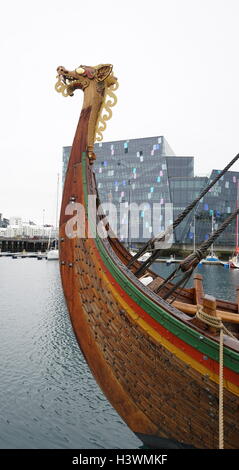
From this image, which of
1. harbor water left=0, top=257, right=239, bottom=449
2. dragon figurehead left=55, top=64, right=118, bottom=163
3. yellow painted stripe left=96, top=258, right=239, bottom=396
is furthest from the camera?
harbor water left=0, top=257, right=239, bottom=449

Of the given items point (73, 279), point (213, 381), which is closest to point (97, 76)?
point (73, 279)

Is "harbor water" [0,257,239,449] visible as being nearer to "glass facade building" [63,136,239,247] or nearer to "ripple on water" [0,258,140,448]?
"ripple on water" [0,258,140,448]

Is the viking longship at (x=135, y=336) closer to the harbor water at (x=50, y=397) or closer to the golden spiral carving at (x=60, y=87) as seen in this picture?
the golden spiral carving at (x=60, y=87)

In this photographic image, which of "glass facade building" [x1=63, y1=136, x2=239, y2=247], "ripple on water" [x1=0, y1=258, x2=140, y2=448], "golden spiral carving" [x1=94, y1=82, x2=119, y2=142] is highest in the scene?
"glass facade building" [x1=63, y1=136, x2=239, y2=247]

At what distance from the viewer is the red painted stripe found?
2.66 meters

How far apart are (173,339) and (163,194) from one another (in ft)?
217

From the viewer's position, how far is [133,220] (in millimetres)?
67438

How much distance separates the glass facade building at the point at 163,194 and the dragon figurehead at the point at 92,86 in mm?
61163

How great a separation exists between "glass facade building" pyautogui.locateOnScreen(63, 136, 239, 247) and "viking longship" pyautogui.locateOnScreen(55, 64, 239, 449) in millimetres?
61218

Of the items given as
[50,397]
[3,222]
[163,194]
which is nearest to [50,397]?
[50,397]

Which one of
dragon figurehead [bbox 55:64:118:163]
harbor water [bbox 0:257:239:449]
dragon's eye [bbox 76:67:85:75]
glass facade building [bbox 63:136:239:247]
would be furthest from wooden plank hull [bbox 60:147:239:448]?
glass facade building [bbox 63:136:239:247]

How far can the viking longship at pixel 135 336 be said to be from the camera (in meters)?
2.75
